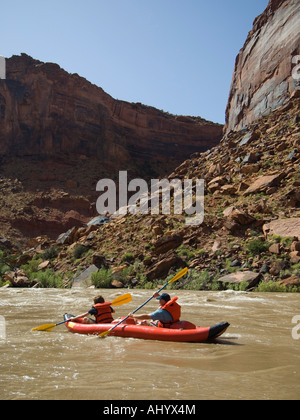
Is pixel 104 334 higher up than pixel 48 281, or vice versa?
pixel 104 334

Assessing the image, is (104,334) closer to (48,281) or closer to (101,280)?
(101,280)

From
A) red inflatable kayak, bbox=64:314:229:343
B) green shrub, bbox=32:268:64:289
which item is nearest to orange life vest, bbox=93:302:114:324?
red inflatable kayak, bbox=64:314:229:343

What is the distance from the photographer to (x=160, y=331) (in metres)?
5.55

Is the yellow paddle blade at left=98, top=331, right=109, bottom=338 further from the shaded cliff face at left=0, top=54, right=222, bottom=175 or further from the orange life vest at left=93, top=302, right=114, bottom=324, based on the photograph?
the shaded cliff face at left=0, top=54, right=222, bottom=175

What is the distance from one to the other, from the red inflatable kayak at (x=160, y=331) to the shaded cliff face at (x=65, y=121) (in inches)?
1369

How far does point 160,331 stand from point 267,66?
2604 centimetres

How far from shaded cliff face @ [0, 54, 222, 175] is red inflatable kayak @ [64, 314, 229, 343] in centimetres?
3478

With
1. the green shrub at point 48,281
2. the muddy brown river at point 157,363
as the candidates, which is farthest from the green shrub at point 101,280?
the muddy brown river at point 157,363

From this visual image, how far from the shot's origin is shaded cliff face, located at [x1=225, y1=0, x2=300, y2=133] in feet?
79.0

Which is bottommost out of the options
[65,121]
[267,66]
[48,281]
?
[48,281]

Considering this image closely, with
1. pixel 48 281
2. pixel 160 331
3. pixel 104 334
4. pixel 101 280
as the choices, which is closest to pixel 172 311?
pixel 160 331

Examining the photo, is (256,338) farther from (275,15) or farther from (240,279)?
(275,15)

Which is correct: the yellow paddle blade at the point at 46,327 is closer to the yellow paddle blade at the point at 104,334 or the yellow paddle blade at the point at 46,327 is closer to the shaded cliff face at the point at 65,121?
the yellow paddle blade at the point at 104,334

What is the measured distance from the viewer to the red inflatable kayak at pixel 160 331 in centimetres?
522
